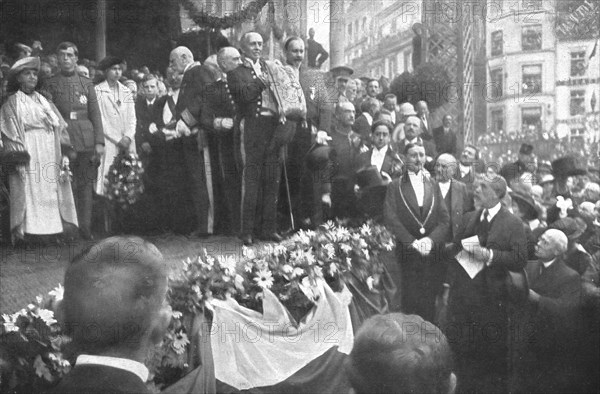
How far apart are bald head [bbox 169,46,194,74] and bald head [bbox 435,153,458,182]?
1701mm

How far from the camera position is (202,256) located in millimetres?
5328

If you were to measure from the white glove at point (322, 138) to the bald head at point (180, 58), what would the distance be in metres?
0.91

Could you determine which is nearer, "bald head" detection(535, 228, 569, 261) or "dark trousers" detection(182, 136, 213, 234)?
"dark trousers" detection(182, 136, 213, 234)

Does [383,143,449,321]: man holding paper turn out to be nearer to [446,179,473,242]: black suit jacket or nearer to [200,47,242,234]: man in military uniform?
[446,179,473,242]: black suit jacket

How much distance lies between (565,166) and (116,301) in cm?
347

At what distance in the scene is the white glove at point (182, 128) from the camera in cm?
548

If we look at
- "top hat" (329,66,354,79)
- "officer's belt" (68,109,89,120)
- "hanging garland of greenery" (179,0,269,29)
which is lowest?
"officer's belt" (68,109,89,120)

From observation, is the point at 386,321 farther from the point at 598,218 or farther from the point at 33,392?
the point at 598,218

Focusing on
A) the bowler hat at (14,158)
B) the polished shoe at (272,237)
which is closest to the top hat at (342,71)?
the polished shoe at (272,237)

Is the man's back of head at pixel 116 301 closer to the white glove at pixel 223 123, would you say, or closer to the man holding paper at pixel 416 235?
the white glove at pixel 223 123

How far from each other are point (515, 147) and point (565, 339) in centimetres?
130

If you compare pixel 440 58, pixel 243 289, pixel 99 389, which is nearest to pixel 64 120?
pixel 243 289

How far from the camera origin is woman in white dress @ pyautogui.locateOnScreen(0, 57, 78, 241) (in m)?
5.29

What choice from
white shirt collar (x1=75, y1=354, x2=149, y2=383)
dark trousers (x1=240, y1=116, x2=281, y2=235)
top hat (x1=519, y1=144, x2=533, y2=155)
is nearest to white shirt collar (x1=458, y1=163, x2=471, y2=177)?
top hat (x1=519, y1=144, x2=533, y2=155)
